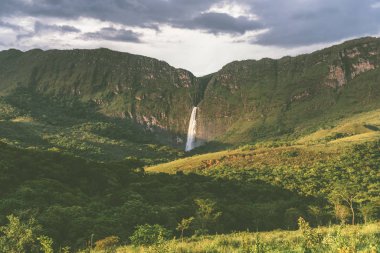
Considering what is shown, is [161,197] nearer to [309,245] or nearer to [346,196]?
[346,196]

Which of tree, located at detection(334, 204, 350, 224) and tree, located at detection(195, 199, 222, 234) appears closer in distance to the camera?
tree, located at detection(195, 199, 222, 234)

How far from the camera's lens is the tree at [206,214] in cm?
6630

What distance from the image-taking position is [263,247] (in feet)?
49.8

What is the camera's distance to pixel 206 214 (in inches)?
2803

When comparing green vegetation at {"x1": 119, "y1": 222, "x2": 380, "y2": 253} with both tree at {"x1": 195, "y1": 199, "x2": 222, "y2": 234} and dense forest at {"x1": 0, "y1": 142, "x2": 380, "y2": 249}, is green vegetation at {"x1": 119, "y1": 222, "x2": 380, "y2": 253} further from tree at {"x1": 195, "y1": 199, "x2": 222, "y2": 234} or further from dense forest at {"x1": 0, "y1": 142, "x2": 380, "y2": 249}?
tree at {"x1": 195, "y1": 199, "x2": 222, "y2": 234}

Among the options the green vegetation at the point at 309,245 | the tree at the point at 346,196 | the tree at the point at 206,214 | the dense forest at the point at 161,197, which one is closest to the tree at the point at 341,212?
the dense forest at the point at 161,197

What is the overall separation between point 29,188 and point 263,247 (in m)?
56.7

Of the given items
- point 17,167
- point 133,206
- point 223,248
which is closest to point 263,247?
point 223,248

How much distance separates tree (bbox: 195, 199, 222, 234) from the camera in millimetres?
66300

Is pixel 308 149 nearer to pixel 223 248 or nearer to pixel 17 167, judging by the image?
pixel 17 167

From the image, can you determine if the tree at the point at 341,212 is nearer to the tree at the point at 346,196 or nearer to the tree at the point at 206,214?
the tree at the point at 346,196

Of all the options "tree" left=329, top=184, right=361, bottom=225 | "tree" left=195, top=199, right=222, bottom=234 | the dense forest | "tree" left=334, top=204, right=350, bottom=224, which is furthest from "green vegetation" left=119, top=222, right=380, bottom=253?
"tree" left=329, top=184, right=361, bottom=225

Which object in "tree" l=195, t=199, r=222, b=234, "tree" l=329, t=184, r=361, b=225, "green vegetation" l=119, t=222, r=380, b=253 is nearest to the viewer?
"green vegetation" l=119, t=222, r=380, b=253

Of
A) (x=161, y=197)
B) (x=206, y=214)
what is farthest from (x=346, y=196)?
(x=161, y=197)
